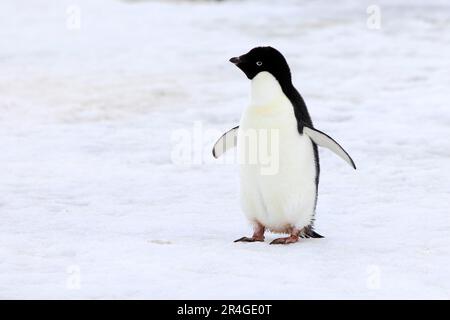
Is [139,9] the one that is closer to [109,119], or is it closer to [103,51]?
[103,51]

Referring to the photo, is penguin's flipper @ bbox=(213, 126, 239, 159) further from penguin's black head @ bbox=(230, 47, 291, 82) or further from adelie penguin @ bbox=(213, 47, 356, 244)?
penguin's black head @ bbox=(230, 47, 291, 82)

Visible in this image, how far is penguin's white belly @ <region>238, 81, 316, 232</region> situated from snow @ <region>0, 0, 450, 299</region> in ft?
0.51

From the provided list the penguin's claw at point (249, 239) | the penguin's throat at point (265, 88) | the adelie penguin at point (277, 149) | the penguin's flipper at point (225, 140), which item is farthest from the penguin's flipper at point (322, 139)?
the penguin's claw at point (249, 239)

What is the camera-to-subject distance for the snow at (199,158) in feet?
11.7

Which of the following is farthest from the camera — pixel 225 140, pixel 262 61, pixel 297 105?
pixel 225 140

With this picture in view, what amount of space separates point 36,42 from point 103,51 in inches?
40.0

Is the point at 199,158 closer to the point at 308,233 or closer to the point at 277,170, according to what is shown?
the point at 308,233

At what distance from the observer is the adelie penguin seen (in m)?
3.88

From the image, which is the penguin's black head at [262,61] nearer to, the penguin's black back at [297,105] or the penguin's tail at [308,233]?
the penguin's black back at [297,105]

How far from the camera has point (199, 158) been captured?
636 cm

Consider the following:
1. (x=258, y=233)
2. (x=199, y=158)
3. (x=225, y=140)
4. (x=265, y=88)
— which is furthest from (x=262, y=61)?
(x=199, y=158)

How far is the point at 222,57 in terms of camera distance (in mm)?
10539

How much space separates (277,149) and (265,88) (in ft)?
0.83
